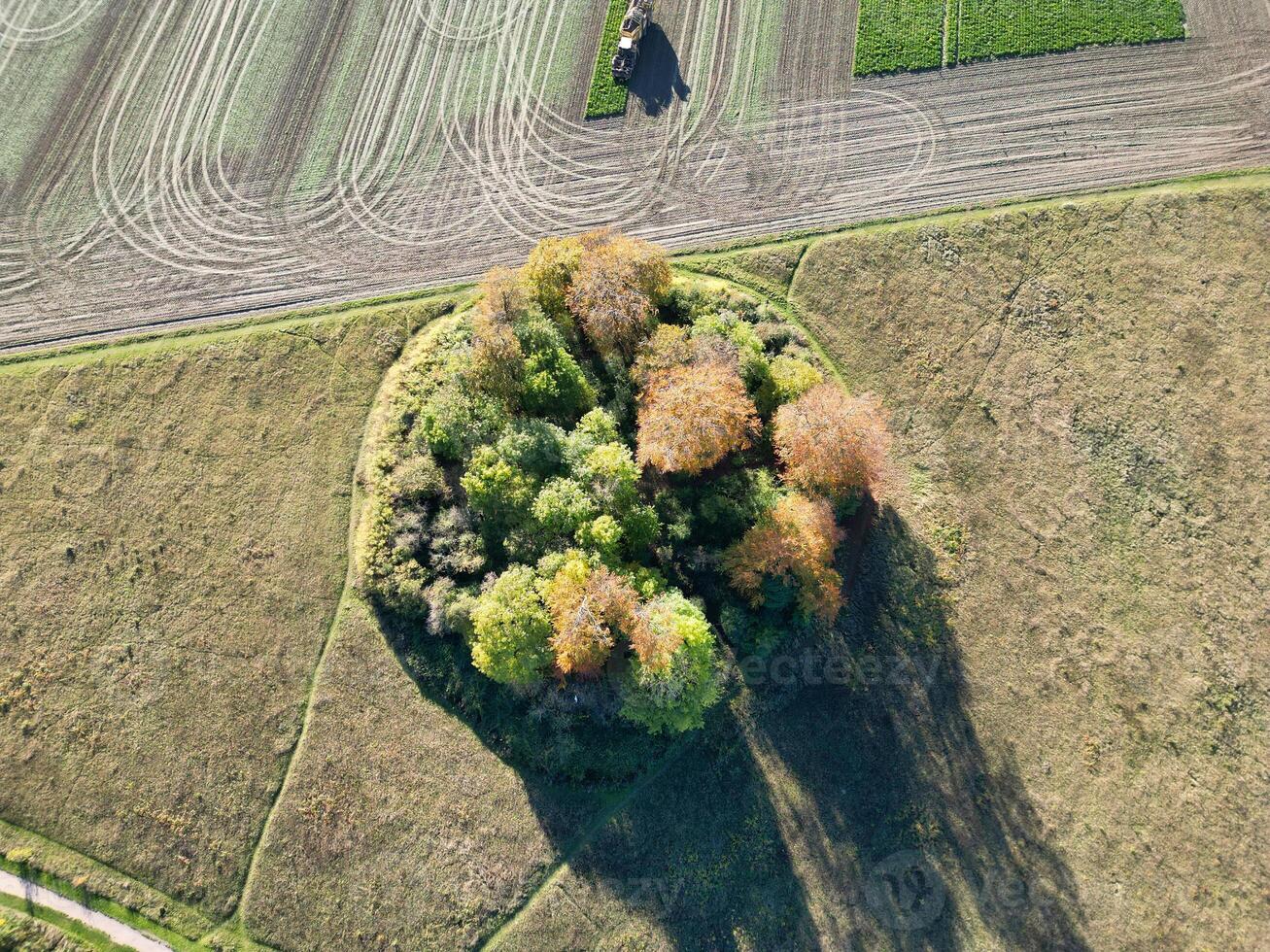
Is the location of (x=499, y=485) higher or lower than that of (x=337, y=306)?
lower

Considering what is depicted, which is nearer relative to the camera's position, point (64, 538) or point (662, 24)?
point (64, 538)

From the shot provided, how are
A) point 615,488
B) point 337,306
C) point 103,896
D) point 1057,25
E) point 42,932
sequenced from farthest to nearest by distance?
point 1057,25
point 337,306
point 103,896
point 42,932
point 615,488

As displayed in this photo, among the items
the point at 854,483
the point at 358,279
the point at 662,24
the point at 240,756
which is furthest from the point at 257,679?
the point at 662,24

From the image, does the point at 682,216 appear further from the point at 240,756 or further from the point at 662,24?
the point at 240,756

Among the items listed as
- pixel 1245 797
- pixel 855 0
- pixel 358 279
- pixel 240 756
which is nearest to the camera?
pixel 1245 797

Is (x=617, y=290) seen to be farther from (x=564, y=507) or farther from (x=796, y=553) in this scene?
(x=796, y=553)
